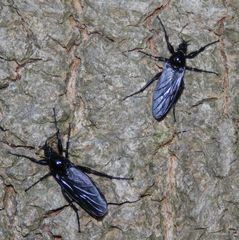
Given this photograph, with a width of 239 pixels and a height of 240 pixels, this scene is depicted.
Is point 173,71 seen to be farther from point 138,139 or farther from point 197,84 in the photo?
point 138,139

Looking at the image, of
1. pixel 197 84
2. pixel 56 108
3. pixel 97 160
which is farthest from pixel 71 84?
pixel 197 84

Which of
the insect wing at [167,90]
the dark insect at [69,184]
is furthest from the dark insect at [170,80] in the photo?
the dark insect at [69,184]

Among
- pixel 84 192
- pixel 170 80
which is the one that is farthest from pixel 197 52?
pixel 84 192

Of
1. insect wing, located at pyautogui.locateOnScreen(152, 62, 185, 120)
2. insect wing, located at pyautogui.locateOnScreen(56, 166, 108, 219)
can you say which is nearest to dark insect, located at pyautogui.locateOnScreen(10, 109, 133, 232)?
insect wing, located at pyautogui.locateOnScreen(56, 166, 108, 219)

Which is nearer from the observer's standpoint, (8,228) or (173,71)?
(8,228)

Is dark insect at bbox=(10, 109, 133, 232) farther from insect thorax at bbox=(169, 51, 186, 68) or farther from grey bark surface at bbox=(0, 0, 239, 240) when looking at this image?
insect thorax at bbox=(169, 51, 186, 68)

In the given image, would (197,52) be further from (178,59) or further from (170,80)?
(170,80)
